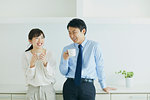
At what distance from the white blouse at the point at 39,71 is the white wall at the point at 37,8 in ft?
2.35

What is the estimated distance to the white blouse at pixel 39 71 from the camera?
7.00 feet

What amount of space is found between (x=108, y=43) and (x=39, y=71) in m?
1.00

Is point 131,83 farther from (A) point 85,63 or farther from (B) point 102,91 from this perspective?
(A) point 85,63

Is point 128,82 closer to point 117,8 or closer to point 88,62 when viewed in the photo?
point 88,62

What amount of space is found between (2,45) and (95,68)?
1.24 m

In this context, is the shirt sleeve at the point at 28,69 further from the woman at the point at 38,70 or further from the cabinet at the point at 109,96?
the cabinet at the point at 109,96

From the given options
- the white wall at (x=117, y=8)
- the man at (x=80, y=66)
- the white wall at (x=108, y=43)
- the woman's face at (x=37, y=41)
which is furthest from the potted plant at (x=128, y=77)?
the woman's face at (x=37, y=41)

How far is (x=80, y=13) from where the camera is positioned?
2.49m

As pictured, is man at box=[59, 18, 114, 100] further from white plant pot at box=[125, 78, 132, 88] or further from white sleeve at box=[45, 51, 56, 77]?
white plant pot at box=[125, 78, 132, 88]

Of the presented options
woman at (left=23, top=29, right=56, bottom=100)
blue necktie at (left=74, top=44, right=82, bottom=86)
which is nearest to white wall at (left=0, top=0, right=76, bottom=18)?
woman at (left=23, top=29, right=56, bottom=100)

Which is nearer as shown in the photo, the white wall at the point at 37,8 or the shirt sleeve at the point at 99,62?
the shirt sleeve at the point at 99,62

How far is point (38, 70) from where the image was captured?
7.09ft

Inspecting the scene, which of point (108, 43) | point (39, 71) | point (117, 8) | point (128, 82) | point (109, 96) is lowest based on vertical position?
point (109, 96)

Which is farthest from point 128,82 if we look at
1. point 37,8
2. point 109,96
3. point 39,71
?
point 37,8
